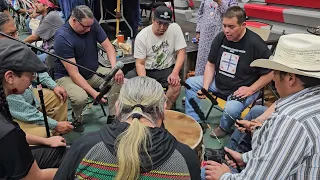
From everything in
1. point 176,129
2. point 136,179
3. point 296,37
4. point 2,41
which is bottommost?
point 176,129

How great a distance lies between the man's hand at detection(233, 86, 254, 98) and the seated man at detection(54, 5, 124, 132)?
1.08 m

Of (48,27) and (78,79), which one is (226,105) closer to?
(78,79)

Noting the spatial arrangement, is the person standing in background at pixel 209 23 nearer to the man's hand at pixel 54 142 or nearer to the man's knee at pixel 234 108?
the man's knee at pixel 234 108

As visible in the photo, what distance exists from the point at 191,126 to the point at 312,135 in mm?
990

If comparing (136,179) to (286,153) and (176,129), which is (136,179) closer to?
(286,153)

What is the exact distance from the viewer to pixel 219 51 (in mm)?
2982

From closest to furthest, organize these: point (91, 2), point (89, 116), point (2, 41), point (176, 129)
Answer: point (2, 41) < point (176, 129) < point (89, 116) < point (91, 2)

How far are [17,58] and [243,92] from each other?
1884 millimetres

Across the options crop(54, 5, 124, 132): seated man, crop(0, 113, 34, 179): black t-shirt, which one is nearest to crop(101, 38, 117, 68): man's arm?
crop(54, 5, 124, 132): seated man

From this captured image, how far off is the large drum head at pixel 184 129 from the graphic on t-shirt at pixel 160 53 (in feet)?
3.47

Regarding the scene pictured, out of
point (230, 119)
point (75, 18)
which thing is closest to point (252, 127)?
point (230, 119)

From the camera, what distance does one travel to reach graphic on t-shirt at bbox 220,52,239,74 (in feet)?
9.45

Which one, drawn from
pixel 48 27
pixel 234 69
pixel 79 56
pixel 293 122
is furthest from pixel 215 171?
pixel 48 27

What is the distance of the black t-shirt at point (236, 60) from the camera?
2807 mm
